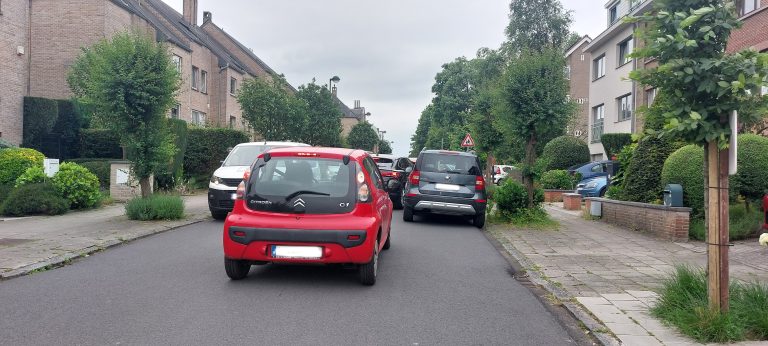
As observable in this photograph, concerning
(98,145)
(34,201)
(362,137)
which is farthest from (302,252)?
(362,137)

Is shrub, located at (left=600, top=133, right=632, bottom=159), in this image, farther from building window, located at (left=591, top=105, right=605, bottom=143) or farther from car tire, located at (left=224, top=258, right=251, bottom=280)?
car tire, located at (left=224, top=258, right=251, bottom=280)

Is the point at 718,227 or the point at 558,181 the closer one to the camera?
the point at 718,227

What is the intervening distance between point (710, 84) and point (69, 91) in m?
25.4

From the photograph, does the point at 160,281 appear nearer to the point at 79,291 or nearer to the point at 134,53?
the point at 79,291

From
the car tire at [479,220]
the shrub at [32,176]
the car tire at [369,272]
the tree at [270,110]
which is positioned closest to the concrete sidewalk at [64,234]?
the shrub at [32,176]

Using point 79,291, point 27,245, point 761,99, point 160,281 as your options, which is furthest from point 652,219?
point 27,245

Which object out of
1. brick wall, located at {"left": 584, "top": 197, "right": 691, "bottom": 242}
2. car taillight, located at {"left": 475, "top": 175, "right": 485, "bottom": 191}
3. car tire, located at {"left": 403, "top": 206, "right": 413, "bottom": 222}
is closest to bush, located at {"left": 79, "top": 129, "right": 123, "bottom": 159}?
car tire, located at {"left": 403, "top": 206, "right": 413, "bottom": 222}

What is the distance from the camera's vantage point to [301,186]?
265 inches

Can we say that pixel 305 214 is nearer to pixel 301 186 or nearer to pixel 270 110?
pixel 301 186

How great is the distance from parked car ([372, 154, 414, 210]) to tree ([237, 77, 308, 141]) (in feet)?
40.8

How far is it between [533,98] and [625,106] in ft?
57.6

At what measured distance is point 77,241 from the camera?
9297mm

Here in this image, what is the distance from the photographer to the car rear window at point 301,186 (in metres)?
6.61

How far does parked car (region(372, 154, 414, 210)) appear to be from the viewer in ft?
56.8
